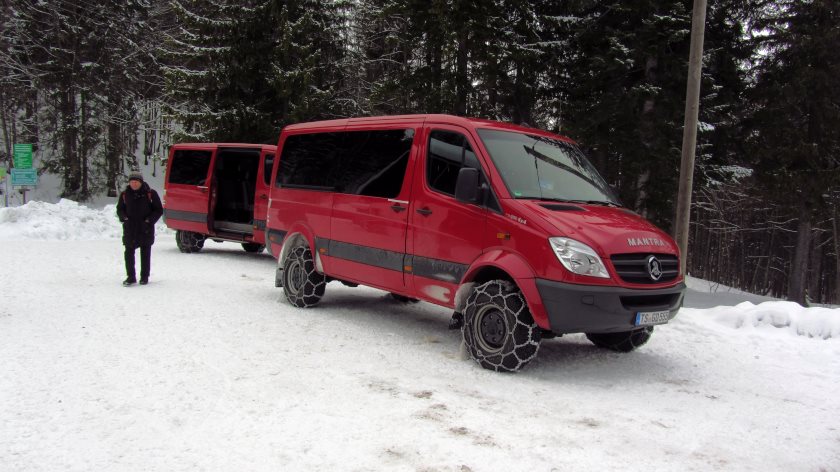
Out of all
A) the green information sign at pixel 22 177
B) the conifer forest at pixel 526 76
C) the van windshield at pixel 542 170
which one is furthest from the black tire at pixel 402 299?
the green information sign at pixel 22 177

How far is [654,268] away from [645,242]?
0.81 ft

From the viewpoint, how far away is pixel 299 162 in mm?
8688

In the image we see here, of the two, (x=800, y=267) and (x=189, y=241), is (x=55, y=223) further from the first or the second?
(x=800, y=267)

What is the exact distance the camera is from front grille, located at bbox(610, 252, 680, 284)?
522 centimetres

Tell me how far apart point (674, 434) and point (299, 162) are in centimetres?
614

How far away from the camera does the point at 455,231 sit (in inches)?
236

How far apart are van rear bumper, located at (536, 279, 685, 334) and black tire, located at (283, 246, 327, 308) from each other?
3.89 metres

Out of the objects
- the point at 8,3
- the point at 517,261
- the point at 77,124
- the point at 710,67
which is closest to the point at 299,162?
the point at 517,261

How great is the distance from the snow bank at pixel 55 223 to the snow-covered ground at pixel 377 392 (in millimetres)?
8895

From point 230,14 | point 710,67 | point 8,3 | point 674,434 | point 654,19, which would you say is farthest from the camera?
point 8,3

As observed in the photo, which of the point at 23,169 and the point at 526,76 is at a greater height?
the point at 526,76

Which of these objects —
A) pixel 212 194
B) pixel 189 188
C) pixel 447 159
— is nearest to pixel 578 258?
pixel 447 159

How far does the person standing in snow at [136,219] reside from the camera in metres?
9.70

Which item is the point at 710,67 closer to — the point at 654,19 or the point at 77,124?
the point at 654,19
